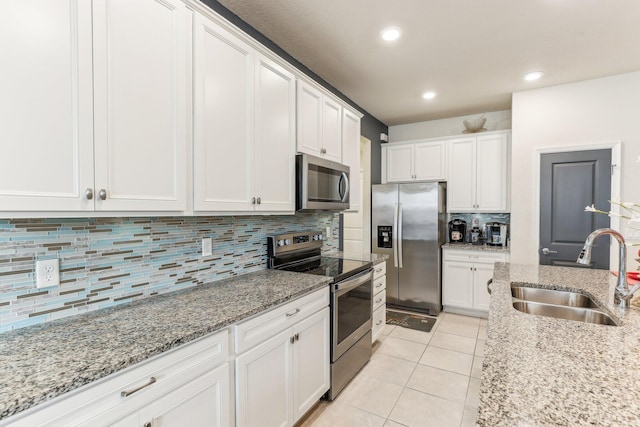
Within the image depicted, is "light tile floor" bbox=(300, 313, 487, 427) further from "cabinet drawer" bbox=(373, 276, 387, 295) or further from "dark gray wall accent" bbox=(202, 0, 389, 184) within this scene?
"dark gray wall accent" bbox=(202, 0, 389, 184)

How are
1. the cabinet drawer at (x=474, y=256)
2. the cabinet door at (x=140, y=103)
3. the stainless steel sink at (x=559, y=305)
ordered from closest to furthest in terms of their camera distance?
the cabinet door at (x=140, y=103) → the stainless steel sink at (x=559, y=305) → the cabinet drawer at (x=474, y=256)

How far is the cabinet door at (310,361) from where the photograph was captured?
5.99 ft

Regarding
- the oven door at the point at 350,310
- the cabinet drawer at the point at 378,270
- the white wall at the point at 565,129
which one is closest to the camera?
the oven door at the point at 350,310

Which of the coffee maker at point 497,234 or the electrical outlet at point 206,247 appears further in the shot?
the coffee maker at point 497,234

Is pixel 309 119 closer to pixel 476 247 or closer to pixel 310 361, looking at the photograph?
pixel 310 361

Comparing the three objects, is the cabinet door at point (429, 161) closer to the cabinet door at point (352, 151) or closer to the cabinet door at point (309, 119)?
the cabinet door at point (352, 151)

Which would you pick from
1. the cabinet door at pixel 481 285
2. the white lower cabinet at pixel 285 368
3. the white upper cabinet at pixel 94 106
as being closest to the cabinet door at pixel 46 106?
the white upper cabinet at pixel 94 106

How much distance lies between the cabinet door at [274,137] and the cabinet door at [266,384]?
2.78 feet

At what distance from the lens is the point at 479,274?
12.6 ft

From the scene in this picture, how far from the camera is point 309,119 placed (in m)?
2.45

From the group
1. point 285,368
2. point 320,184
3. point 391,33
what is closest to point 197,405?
point 285,368

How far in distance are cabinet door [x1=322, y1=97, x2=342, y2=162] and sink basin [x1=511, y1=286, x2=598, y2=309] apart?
1.70 m

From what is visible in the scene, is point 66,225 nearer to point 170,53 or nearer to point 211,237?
point 211,237

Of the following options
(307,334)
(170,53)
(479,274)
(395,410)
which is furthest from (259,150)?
(479,274)
